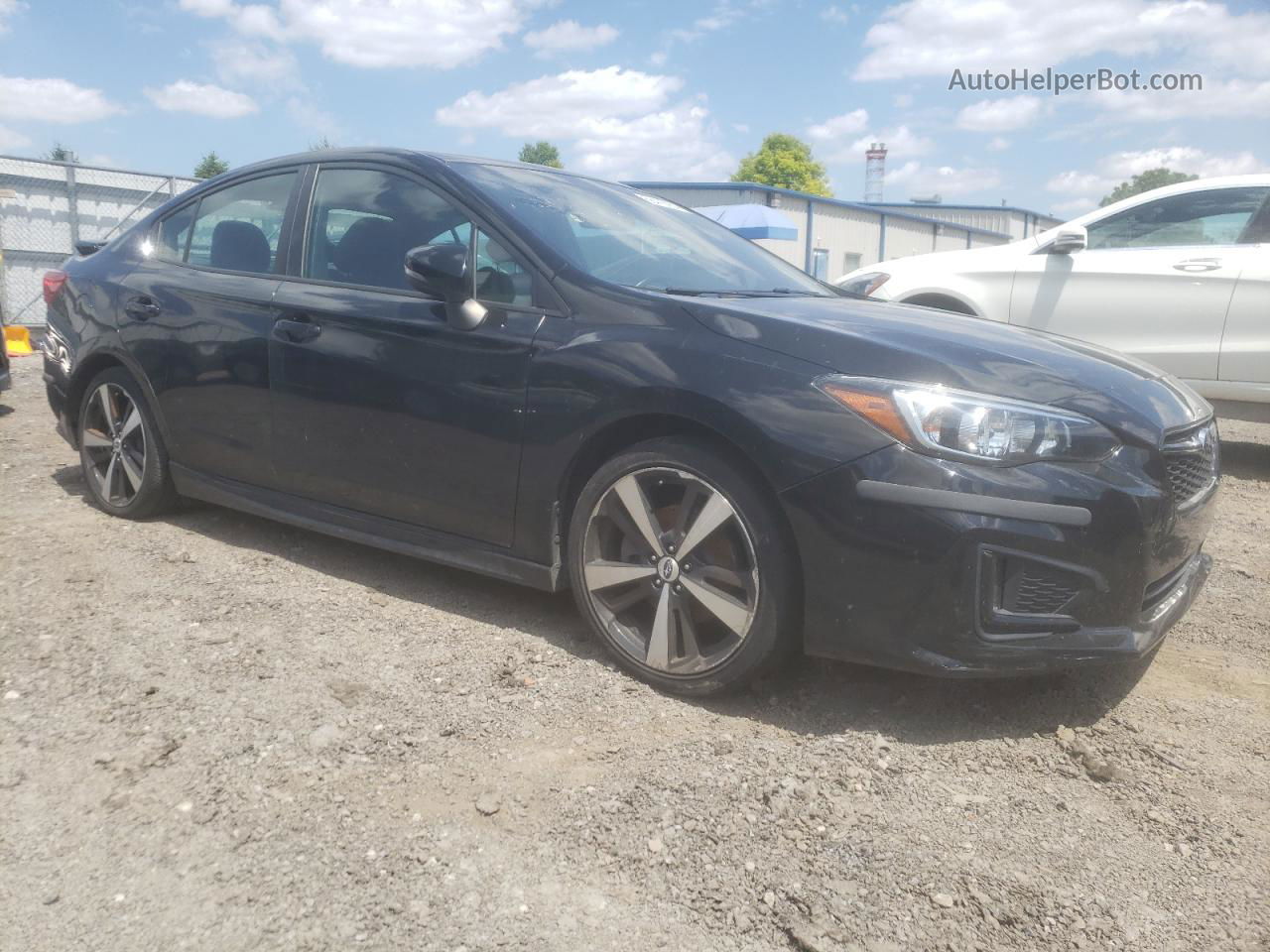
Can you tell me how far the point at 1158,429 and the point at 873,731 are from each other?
1090 millimetres

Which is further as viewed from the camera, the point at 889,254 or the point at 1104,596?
the point at 889,254

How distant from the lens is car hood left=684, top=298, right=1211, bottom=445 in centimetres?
271

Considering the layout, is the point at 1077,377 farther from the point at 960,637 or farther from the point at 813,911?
the point at 813,911

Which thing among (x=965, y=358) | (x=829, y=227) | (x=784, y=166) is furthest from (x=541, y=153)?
(x=965, y=358)

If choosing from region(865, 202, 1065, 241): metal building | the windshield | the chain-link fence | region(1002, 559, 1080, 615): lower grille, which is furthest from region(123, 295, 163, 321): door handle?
region(865, 202, 1065, 241): metal building

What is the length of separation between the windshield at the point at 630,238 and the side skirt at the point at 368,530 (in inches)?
37.0

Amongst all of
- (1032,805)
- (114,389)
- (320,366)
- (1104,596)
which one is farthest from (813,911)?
(114,389)

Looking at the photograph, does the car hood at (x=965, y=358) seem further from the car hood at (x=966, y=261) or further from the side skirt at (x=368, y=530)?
the car hood at (x=966, y=261)

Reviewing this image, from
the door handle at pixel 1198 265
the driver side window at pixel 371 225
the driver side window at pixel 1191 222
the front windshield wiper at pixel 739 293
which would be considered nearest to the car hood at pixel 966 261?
the driver side window at pixel 1191 222

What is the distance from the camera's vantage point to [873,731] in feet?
9.14

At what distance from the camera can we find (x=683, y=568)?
2949 mm

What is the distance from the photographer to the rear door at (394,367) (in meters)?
3.30

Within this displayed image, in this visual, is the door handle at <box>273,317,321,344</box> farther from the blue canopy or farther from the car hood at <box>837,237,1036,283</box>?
the blue canopy

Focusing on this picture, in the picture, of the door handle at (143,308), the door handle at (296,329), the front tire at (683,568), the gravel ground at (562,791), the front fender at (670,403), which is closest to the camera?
the gravel ground at (562,791)
